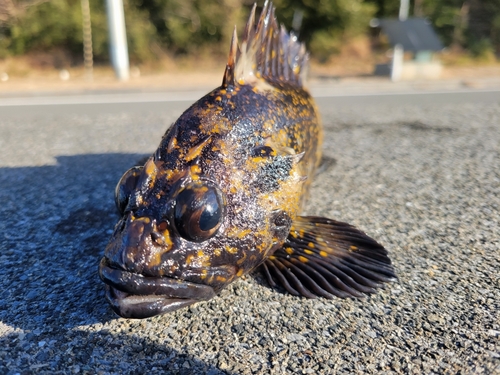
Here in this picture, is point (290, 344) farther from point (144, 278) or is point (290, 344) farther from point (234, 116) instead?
point (234, 116)

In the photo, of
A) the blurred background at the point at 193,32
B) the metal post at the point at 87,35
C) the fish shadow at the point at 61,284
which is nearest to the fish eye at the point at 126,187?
the fish shadow at the point at 61,284

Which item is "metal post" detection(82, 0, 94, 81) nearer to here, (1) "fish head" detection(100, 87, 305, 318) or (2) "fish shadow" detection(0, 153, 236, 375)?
(2) "fish shadow" detection(0, 153, 236, 375)

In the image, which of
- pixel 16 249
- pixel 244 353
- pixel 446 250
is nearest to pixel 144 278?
pixel 244 353

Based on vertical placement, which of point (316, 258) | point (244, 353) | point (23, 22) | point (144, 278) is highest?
point (23, 22)

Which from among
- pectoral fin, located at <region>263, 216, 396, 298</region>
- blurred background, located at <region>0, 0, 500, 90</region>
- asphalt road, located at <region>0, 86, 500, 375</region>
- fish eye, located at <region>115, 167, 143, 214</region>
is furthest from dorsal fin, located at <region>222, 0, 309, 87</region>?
blurred background, located at <region>0, 0, 500, 90</region>

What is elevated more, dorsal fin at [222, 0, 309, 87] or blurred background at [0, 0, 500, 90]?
blurred background at [0, 0, 500, 90]

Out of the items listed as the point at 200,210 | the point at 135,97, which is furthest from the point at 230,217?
the point at 135,97
